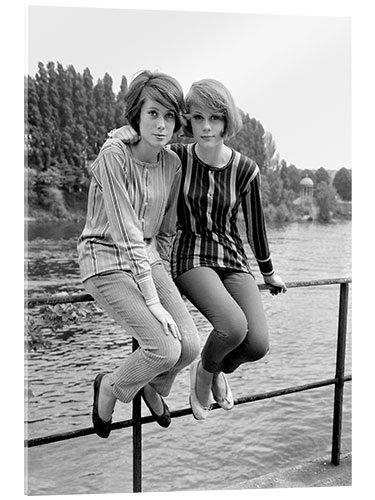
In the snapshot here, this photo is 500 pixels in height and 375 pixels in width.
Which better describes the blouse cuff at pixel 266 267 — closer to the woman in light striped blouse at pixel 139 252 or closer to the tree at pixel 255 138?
the woman in light striped blouse at pixel 139 252

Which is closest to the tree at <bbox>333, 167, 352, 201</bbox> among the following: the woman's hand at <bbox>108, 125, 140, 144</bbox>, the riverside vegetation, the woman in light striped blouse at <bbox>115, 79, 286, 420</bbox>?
the riverside vegetation

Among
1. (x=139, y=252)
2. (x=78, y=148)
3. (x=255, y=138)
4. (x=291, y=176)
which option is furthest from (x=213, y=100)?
(x=255, y=138)

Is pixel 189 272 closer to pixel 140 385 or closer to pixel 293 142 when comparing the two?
pixel 140 385

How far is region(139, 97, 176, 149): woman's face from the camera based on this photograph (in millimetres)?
1459

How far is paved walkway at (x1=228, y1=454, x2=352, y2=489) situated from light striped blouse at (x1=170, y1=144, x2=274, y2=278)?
2.02 ft

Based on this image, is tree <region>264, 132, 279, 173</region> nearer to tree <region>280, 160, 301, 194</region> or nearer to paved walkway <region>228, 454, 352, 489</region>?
tree <region>280, 160, 301, 194</region>

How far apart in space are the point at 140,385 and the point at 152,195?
433 millimetres

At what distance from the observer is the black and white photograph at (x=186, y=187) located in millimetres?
1453

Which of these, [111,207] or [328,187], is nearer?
[111,207]

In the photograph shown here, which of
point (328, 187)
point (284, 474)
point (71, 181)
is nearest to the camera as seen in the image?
point (284, 474)

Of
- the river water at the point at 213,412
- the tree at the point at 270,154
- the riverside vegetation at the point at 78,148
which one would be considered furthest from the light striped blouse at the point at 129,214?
the tree at the point at 270,154

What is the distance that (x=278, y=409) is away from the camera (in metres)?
10.1

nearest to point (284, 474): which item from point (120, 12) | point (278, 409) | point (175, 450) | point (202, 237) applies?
point (202, 237)

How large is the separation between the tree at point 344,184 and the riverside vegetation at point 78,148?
12.6 inches
